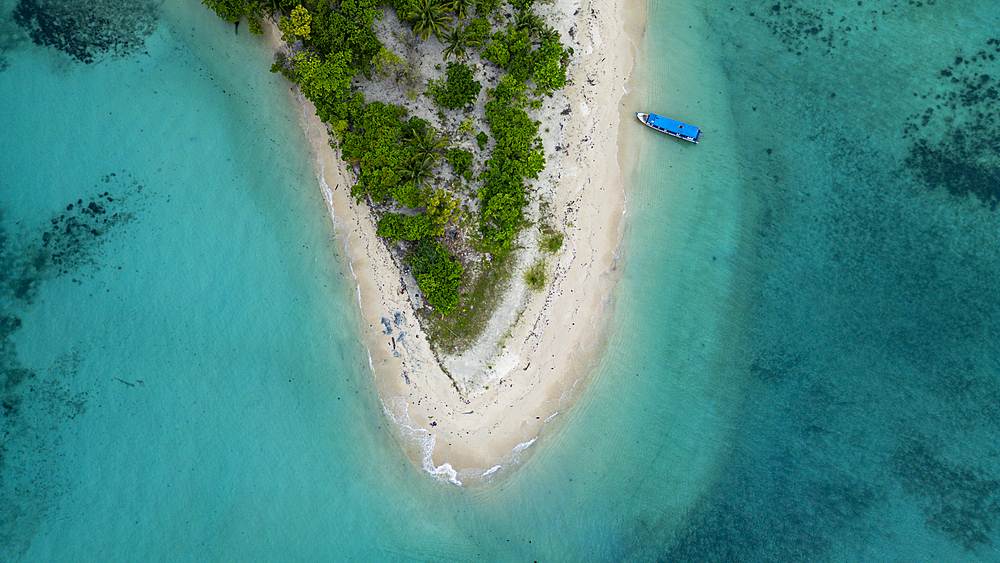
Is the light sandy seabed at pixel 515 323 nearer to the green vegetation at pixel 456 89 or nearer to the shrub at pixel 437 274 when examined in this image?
the shrub at pixel 437 274

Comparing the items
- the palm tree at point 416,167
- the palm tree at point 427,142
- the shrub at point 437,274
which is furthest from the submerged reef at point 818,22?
the shrub at point 437,274

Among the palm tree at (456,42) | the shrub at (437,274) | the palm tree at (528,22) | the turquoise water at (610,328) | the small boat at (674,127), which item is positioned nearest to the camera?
the shrub at (437,274)

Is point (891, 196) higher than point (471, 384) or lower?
higher

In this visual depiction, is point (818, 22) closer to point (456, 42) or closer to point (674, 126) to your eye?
point (674, 126)

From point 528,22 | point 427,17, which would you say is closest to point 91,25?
point 427,17

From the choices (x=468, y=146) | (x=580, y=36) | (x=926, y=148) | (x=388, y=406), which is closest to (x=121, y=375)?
(x=388, y=406)

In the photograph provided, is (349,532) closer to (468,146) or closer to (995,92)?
(468,146)
